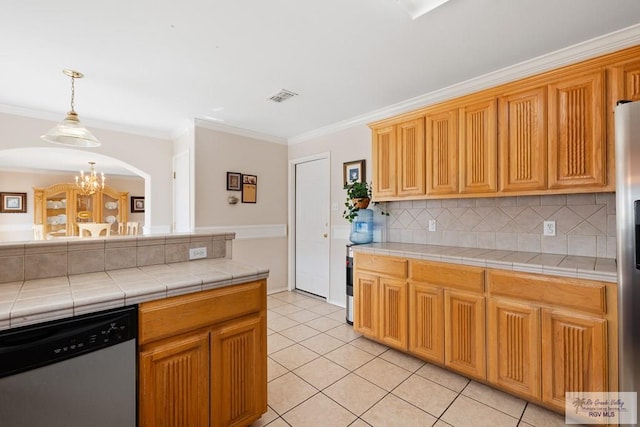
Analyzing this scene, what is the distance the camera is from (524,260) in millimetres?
1984

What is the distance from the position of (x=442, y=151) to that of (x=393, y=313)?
151 cm

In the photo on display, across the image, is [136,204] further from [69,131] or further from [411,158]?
[411,158]

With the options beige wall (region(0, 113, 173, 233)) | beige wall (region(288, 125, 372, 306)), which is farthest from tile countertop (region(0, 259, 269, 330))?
beige wall (region(0, 113, 173, 233))

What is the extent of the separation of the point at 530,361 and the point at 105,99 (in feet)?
14.4

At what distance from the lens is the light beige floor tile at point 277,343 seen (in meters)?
2.72

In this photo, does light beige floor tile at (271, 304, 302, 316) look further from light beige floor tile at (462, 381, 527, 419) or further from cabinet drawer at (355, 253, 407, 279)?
light beige floor tile at (462, 381, 527, 419)

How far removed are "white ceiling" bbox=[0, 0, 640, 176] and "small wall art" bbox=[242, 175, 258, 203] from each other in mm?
1175

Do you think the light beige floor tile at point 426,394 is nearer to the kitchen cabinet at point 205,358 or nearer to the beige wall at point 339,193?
the kitchen cabinet at point 205,358

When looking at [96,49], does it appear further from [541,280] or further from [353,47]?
[541,280]

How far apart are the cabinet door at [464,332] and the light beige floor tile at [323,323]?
4.31 feet

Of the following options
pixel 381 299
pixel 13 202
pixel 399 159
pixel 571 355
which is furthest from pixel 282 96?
pixel 13 202

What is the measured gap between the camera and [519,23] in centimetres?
182

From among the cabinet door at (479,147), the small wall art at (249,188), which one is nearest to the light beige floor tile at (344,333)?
the cabinet door at (479,147)

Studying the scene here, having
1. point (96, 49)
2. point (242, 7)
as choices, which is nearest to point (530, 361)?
point (242, 7)
